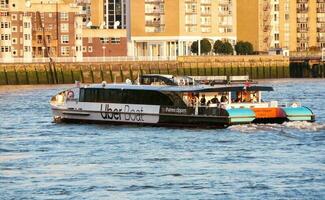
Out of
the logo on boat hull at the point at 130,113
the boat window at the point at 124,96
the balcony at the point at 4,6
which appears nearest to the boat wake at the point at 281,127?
the boat window at the point at 124,96

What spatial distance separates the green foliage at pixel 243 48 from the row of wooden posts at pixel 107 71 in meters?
8.30

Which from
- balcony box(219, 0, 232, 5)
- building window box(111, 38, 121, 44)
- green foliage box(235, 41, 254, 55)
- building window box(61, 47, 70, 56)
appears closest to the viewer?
building window box(61, 47, 70, 56)

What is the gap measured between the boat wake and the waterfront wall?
3053 inches

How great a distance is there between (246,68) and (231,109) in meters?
103

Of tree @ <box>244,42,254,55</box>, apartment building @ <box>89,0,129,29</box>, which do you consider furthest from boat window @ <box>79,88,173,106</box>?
apartment building @ <box>89,0,129,29</box>

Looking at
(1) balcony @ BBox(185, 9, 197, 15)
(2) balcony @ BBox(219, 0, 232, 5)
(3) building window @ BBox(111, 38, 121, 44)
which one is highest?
(2) balcony @ BBox(219, 0, 232, 5)

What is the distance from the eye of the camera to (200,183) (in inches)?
2127

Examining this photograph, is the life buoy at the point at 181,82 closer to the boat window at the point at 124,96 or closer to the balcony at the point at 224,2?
the boat window at the point at 124,96

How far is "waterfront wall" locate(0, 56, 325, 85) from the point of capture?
160625 millimetres

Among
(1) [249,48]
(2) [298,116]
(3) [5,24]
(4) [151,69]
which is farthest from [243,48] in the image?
(2) [298,116]

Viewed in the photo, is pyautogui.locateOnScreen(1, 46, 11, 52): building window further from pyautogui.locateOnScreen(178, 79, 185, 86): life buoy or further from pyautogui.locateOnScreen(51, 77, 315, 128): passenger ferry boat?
pyautogui.locateOnScreen(178, 79, 185, 86): life buoy

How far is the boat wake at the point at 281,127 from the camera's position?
73625 millimetres

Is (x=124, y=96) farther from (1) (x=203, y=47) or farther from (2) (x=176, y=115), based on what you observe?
(1) (x=203, y=47)

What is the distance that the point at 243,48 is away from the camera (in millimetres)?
189500
